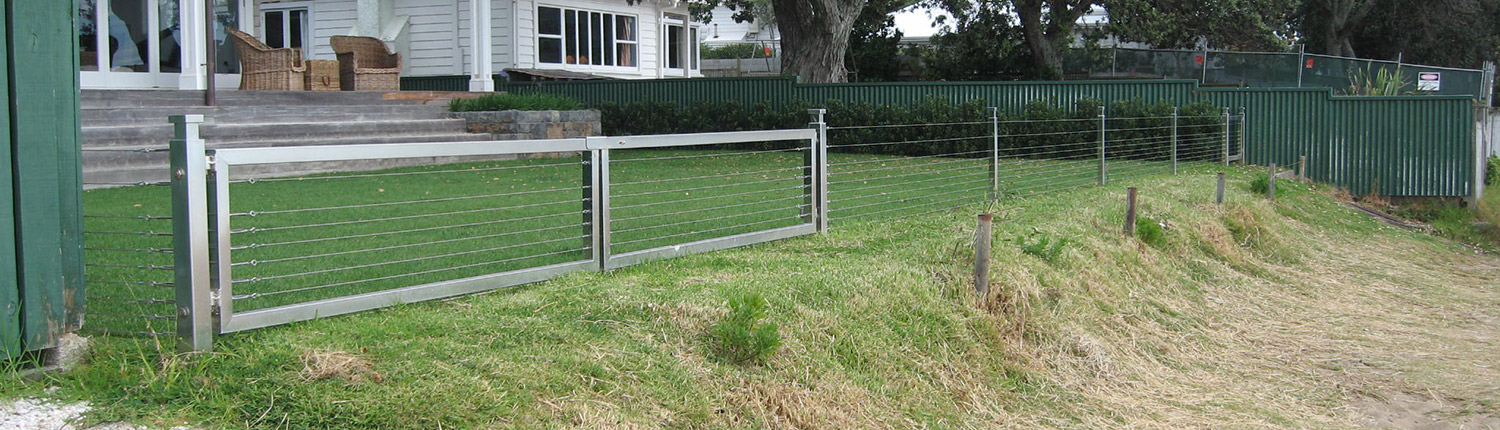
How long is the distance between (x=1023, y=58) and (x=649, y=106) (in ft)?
38.4

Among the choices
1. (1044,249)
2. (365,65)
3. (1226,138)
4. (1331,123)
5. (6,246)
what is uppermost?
(365,65)

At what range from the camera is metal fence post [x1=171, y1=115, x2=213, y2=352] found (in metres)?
4.69

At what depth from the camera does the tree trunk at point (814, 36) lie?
2186cm

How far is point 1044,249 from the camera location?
339 inches

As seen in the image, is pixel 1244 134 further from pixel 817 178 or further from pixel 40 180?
pixel 40 180

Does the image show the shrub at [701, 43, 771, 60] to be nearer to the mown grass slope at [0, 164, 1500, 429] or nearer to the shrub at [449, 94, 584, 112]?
the shrub at [449, 94, 584, 112]

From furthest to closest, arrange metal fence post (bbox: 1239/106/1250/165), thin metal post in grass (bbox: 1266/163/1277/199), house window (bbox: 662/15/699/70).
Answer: house window (bbox: 662/15/699/70)
metal fence post (bbox: 1239/106/1250/165)
thin metal post in grass (bbox: 1266/163/1277/199)

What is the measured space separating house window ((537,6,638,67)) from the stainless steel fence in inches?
408

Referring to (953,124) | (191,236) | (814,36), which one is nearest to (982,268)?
(191,236)

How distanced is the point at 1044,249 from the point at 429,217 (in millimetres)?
4298

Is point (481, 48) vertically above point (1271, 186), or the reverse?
point (481, 48)

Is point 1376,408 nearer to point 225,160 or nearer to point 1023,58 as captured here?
point 225,160

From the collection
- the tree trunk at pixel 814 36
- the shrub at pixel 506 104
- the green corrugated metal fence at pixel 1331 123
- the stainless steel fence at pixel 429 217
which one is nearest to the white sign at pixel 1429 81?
the green corrugated metal fence at pixel 1331 123

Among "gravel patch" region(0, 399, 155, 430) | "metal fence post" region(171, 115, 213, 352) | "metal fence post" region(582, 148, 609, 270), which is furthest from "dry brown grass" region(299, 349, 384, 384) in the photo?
"metal fence post" region(582, 148, 609, 270)
